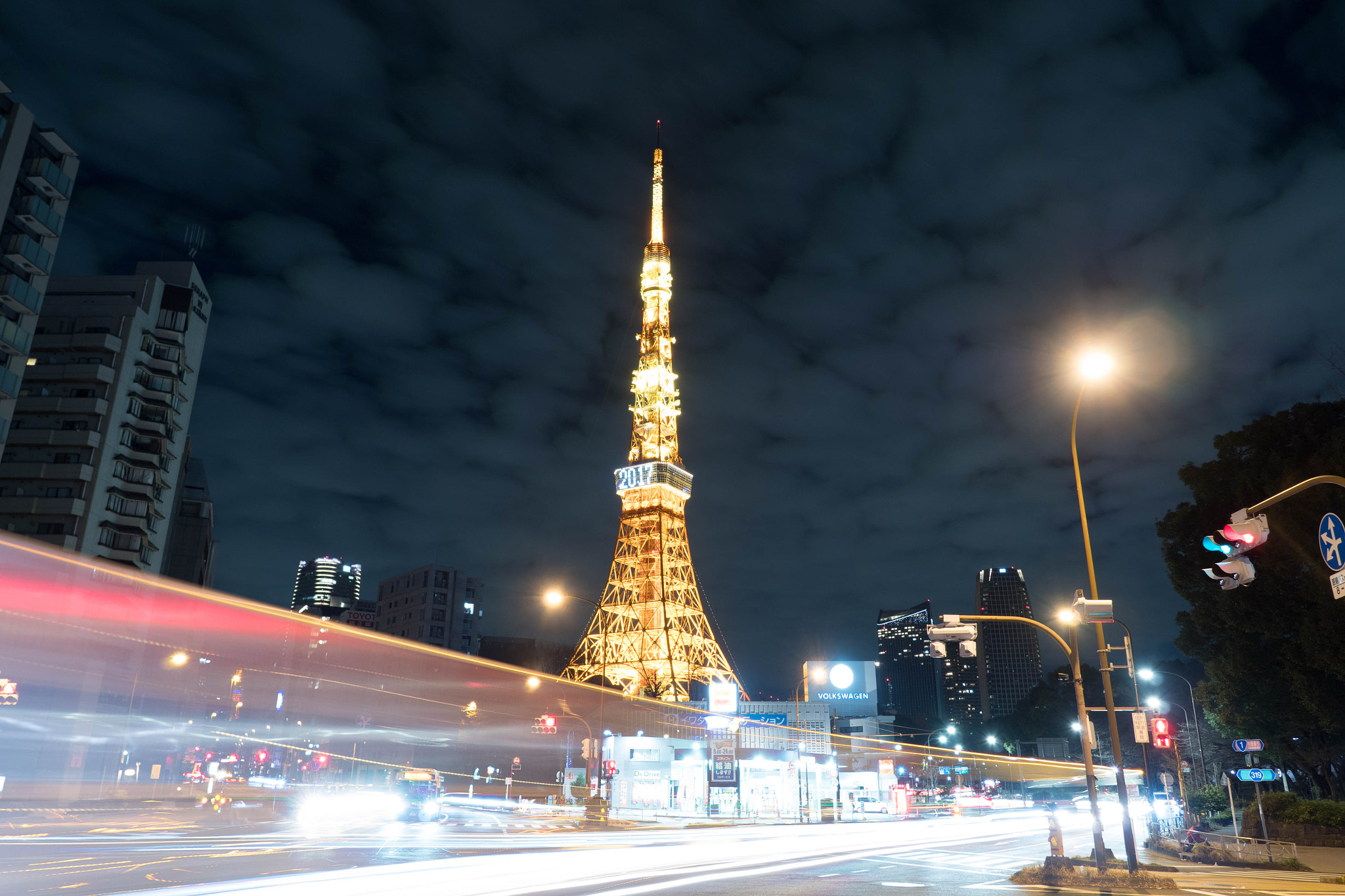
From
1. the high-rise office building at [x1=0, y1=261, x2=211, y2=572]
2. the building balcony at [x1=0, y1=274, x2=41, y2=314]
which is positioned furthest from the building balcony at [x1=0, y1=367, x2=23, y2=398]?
the high-rise office building at [x1=0, y1=261, x2=211, y2=572]

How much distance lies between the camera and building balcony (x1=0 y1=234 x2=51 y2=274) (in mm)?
51062

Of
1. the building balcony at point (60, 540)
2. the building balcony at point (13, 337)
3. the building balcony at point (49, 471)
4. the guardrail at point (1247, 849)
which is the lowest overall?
the guardrail at point (1247, 849)

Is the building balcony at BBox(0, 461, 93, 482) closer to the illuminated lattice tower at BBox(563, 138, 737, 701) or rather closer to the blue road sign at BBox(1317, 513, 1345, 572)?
the illuminated lattice tower at BBox(563, 138, 737, 701)

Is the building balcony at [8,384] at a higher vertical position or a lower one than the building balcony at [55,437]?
lower

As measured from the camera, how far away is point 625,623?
90125 millimetres

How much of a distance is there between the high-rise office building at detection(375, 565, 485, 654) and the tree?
111846mm

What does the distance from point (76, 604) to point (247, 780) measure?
55501mm

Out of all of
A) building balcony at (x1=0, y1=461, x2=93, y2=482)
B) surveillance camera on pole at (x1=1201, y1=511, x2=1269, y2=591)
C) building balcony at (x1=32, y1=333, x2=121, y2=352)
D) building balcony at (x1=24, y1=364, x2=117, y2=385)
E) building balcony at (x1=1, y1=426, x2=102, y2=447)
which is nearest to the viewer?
surveillance camera on pole at (x1=1201, y1=511, x2=1269, y2=591)

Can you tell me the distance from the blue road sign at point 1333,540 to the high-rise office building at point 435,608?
130989mm

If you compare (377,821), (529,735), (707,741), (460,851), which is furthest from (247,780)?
(460,851)

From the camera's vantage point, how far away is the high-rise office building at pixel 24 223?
161ft

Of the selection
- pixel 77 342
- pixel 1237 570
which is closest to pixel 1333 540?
pixel 1237 570

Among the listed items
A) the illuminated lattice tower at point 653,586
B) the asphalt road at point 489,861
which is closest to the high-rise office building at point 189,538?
the illuminated lattice tower at point 653,586

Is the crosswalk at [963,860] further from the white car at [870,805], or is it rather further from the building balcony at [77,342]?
the building balcony at [77,342]
